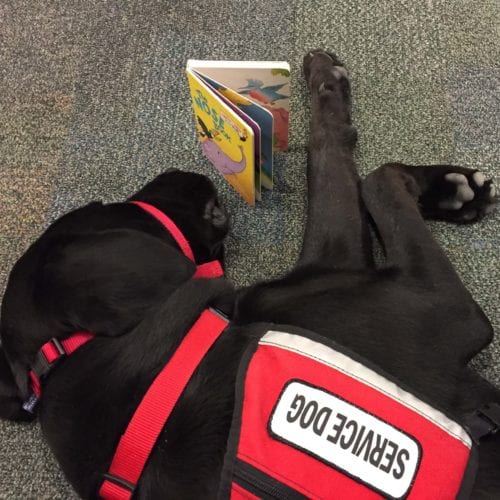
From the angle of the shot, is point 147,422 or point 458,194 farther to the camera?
point 458,194

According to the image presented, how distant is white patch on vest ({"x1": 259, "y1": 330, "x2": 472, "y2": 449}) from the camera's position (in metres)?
0.69

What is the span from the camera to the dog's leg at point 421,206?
2.97 feet

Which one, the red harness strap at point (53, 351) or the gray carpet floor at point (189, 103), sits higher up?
the gray carpet floor at point (189, 103)

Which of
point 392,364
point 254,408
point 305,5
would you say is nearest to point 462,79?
point 305,5

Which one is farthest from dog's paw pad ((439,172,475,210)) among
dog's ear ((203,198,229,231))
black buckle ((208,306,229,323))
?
black buckle ((208,306,229,323))

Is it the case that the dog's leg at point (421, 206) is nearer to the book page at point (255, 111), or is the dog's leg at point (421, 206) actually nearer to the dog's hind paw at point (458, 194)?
the dog's hind paw at point (458, 194)

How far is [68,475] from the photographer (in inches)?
28.9

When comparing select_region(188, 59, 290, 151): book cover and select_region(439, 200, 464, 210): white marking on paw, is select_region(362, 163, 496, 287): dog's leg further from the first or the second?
select_region(188, 59, 290, 151): book cover

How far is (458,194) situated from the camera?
109 centimetres

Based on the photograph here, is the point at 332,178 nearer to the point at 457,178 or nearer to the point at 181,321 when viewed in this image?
the point at 457,178

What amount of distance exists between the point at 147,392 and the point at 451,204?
733 mm

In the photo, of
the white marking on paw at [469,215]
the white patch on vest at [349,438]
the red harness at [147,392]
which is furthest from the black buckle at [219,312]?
the white marking on paw at [469,215]

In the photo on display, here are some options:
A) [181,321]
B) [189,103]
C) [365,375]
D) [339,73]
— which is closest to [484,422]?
[365,375]

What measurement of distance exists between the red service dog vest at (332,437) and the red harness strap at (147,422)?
0.24 feet
